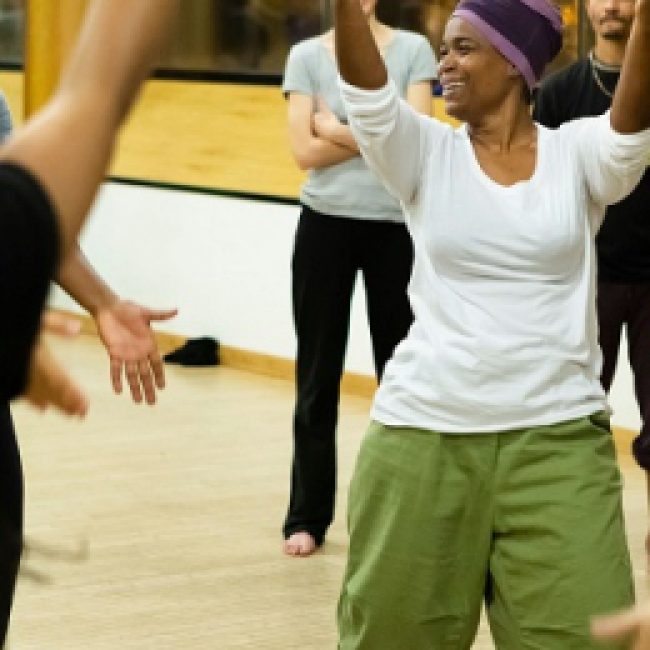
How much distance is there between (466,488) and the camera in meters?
3.16

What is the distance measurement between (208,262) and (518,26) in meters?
5.77

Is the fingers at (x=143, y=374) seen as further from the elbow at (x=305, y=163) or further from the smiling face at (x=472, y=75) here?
the elbow at (x=305, y=163)

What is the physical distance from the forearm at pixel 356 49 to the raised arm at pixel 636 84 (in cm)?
42

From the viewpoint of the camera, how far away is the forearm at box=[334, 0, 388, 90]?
3.20m

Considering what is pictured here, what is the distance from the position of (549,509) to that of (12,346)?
1968mm

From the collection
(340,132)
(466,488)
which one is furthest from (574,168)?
(340,132)

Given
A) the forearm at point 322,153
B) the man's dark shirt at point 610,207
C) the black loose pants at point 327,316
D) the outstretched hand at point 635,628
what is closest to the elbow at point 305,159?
the forearm at point 322,153

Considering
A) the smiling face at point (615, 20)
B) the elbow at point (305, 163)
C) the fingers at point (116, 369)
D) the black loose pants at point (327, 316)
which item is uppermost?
the fingers at point (116, 369)

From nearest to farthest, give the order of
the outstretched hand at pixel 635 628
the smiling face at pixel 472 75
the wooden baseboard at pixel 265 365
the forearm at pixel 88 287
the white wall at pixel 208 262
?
the outstretched hand at pixel 635 628
the forearm at pixel 88 287
the smiling face at pixel 472 75
the wooden baseboard at pixel 265 365
the white wall at pixel 208 262

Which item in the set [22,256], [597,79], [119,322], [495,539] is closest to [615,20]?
[597,79]

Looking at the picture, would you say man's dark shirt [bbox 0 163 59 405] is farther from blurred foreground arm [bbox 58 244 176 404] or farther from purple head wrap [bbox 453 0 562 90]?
purple head wrap [bbox 453 0 562 90]

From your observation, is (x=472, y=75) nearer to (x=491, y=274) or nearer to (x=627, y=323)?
(x=491, y=274)

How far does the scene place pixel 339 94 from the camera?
17.3 ft

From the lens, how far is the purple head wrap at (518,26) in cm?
341
